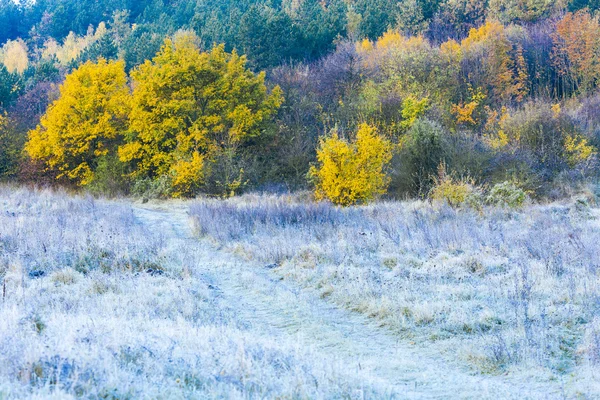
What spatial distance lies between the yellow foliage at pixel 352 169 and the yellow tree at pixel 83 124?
13.4 metres

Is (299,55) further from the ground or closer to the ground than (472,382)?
further from the ground

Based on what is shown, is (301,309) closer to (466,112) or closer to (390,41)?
(466,112)

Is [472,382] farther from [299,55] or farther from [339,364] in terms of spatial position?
[299,55]

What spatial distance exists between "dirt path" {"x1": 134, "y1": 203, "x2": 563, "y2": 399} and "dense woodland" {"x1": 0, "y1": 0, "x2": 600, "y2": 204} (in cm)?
1050

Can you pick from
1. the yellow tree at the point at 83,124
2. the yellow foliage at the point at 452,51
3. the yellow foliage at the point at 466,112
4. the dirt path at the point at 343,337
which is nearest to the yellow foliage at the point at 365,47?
the yellow foliage at the point at 452,51

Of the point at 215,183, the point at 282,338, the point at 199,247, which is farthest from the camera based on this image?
the point at 215,183

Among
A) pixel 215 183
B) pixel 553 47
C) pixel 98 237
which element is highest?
pixel 553 47

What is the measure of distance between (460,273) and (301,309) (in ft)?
9.30

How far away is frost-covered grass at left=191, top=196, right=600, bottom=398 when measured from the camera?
604 centimetres

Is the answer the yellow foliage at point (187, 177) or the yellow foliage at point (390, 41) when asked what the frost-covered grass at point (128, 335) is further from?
the yellow foliage at point (390, 41)

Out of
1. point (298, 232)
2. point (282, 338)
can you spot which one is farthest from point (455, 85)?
point (282, 338)

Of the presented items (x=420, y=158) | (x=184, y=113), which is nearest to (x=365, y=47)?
(x=184, y=113)

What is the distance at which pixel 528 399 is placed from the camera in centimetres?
486

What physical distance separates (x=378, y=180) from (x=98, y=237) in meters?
13.1
